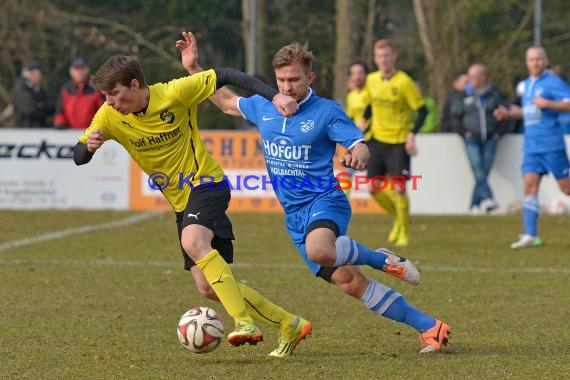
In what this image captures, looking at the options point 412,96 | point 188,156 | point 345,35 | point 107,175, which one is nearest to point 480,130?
point 412,96

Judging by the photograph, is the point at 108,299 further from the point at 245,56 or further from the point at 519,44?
the point at 519,44

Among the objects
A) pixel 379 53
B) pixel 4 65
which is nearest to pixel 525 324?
pixel 379 53

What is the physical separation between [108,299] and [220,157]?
7.66m

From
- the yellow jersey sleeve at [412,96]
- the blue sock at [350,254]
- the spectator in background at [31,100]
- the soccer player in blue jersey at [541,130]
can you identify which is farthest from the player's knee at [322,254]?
the spectator in background at [31,100]

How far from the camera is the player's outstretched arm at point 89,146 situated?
6.56 meters

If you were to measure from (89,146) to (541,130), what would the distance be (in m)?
6.46

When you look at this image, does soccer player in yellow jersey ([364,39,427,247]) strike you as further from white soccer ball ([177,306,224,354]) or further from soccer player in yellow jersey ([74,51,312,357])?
white soccer ball ([177,306,224,354])

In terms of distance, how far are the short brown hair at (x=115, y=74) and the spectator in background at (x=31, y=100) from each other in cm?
1100

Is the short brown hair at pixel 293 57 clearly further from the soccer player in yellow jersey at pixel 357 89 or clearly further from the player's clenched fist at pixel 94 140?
the soccer player in yellow jersey at pixel 357 89

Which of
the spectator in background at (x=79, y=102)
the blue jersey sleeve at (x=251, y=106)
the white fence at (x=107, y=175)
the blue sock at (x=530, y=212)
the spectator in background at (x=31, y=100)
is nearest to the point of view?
the blue jersey sleeve at (x=251, y=106)

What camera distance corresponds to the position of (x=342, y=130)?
668 centimetres

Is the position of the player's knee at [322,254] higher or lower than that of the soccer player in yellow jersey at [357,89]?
lower

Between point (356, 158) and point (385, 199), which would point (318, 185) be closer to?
point (356, 158)

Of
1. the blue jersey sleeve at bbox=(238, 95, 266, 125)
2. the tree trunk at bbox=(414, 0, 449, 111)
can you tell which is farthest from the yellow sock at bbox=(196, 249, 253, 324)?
the tree trunk at bbox=(414, 0, 449, 111)
